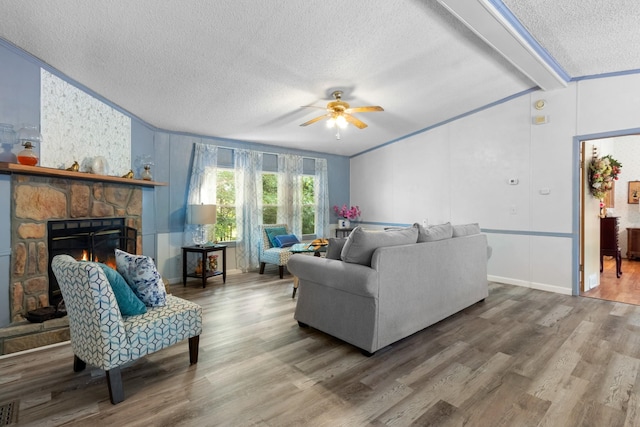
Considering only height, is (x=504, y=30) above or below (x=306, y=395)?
above

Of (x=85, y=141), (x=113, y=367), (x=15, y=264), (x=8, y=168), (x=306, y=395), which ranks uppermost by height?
(x=85, y=141)

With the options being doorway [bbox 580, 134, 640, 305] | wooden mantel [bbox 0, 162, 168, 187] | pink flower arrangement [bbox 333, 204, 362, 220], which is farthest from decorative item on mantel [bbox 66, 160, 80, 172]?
doorway [bbox 580, 134, 640, 305]

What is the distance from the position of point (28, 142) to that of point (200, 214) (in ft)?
7.58

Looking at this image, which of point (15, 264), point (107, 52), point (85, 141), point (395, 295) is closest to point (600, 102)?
point (395, 295)

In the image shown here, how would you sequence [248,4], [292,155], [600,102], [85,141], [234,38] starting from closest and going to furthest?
[248,4], [234,38], [85,141], [600,102], [292,155]

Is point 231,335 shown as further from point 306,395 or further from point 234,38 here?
point 234,38

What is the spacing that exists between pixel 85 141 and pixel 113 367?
8.80ft

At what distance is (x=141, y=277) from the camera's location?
2.28m

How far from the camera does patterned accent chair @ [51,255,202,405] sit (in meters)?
1.90

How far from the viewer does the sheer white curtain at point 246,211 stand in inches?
226

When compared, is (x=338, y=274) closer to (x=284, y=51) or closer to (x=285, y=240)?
(x=284, y=51)

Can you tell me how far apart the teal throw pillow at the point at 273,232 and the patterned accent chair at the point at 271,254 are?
0.04 metres

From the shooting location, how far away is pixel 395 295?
269cm

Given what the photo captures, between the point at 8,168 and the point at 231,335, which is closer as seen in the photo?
the point at 8,168
